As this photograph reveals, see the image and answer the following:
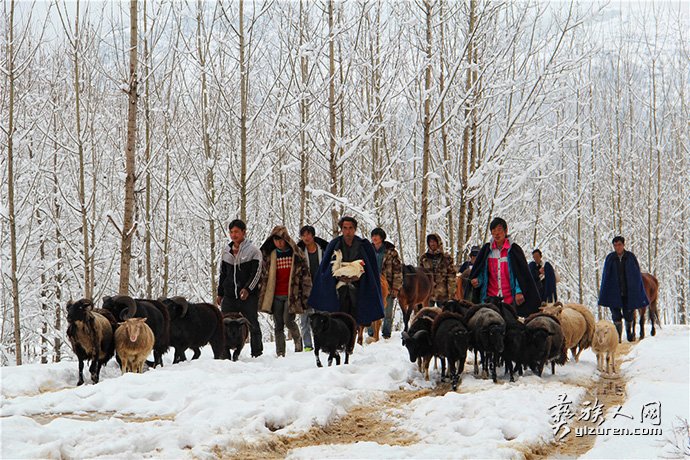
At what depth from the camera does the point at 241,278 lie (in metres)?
9.44

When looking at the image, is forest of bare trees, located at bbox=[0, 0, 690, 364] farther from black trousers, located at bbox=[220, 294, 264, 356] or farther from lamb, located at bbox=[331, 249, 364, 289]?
lamb, located at bbox=[331, 249, 364, 289]

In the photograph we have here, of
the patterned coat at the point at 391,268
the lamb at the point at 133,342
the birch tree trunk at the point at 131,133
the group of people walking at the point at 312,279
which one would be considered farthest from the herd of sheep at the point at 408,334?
the patterned coat at the point at 391,268

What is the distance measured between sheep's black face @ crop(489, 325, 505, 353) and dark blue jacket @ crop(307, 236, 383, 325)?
2524mm

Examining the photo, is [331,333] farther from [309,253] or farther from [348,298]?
[309,253]

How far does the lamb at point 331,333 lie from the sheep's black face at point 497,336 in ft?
6.37

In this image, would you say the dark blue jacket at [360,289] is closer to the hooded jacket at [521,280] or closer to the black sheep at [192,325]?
the black sheep at [192,325]

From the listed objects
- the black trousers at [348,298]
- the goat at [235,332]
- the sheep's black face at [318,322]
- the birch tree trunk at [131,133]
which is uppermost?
the birch tree trunk at [131,133]

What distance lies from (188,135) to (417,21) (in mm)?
9678

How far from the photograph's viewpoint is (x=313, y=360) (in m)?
8.91

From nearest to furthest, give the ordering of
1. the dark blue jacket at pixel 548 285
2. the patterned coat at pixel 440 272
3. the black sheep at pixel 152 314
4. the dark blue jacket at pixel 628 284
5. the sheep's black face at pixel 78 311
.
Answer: the sheep's black face at pixel 78 311, the black sheep at pixel 152 314, the dark blue jacket at pixel 628 284, the patterned coat at pixel 440 272, the dark blue jacket at pixel 548 285

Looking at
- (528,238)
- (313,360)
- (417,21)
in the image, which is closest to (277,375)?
(313,360)

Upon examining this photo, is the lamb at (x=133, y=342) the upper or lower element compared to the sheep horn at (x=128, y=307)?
lower

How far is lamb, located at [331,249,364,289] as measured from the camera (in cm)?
920

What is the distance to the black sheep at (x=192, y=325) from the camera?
28.2 feet
